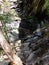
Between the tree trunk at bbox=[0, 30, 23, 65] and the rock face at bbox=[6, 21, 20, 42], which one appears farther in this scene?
the rock face at bbox=[6, 21, 20, 42]

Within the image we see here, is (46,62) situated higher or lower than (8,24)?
lower

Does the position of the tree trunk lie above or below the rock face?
below

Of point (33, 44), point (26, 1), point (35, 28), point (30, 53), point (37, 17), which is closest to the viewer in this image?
point (30, 53)

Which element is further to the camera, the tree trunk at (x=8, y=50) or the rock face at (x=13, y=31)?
the rock face at (x=13, y=31)

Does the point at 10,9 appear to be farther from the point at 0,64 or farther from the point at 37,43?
the point at 0,64

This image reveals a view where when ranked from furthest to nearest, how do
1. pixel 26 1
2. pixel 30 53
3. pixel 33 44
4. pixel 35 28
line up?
pixel 26 1
pixel 35 28
pixel 33 44
pixel 30 53

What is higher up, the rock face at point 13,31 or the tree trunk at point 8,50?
the rock face at point 13,31

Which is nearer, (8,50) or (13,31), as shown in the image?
(8,50)

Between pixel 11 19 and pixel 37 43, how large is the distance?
234 centimetres

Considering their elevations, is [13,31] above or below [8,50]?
above

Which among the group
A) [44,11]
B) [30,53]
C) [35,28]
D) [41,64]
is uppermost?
[44,11]

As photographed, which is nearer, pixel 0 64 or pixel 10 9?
pixel 0 64

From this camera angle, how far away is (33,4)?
8289mm

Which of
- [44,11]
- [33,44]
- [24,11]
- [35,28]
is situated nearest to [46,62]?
[33,44]
